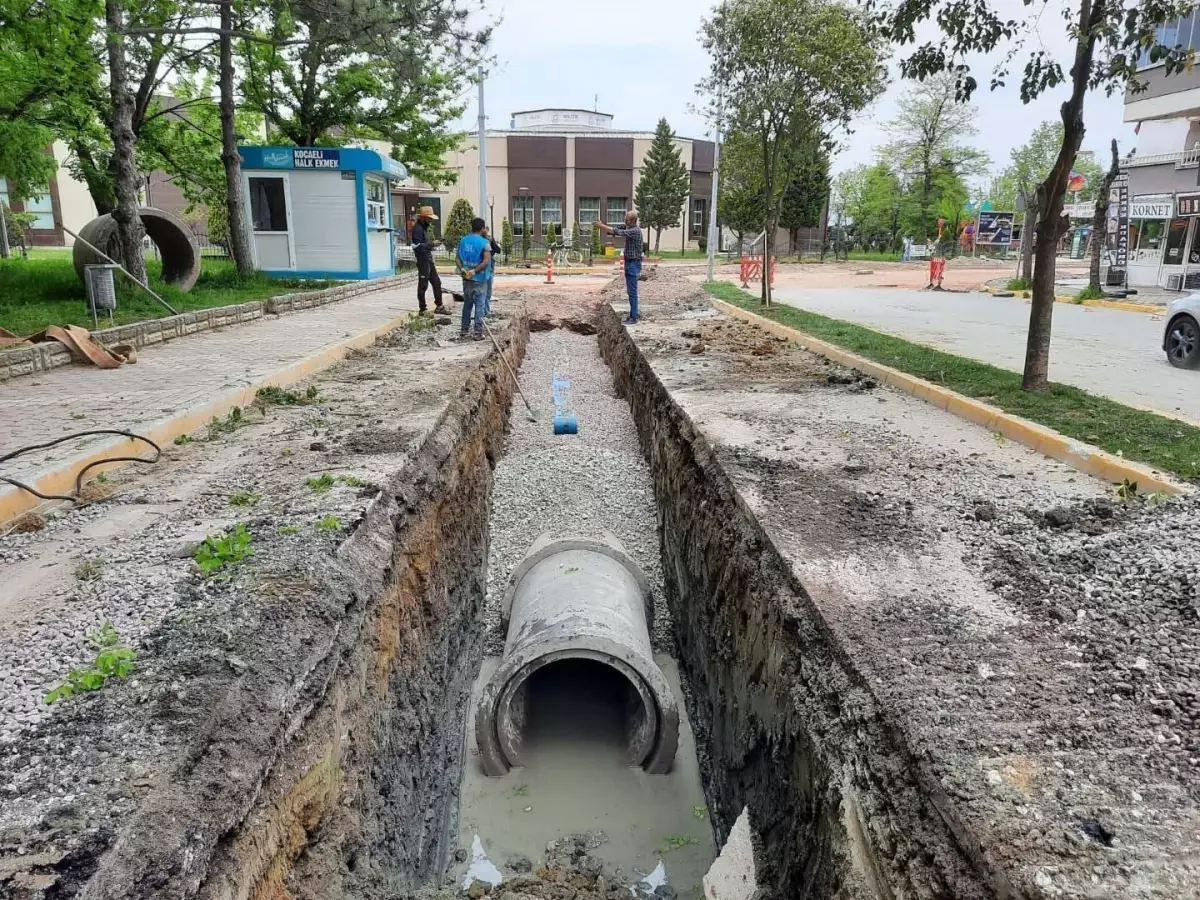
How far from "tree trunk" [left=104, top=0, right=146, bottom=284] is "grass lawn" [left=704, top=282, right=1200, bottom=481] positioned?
11131 mm

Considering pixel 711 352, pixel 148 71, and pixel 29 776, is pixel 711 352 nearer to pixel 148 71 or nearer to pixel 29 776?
pixel 29 776

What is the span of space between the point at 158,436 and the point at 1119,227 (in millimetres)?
25354

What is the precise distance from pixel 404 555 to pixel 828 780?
Answer: 2975 mm

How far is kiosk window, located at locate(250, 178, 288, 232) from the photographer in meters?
20.2

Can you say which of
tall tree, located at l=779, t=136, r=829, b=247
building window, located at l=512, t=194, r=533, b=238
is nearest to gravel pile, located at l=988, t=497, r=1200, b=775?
tall tree, located at l=779, t=136, r=829, b=247

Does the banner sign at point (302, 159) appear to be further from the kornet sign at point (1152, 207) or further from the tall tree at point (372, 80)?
the kornet sign at point (1152, 207)

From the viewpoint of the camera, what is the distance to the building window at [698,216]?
5681 centimetres

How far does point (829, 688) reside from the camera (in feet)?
10.7

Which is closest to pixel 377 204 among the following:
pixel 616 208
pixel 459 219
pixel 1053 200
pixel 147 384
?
pixel 147 384

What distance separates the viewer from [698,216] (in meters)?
57.2

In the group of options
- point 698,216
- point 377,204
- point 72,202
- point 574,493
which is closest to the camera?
point 574,493

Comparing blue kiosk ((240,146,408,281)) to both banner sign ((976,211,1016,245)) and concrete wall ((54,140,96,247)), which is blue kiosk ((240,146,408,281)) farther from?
banner sign ((976,211,1016,245))

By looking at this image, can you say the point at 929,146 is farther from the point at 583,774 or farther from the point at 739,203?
the point at 583,774

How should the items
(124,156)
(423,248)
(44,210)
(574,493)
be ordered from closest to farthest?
1. (574,493)
2. (124,156)
3. (423,248)
4. (44,210)
